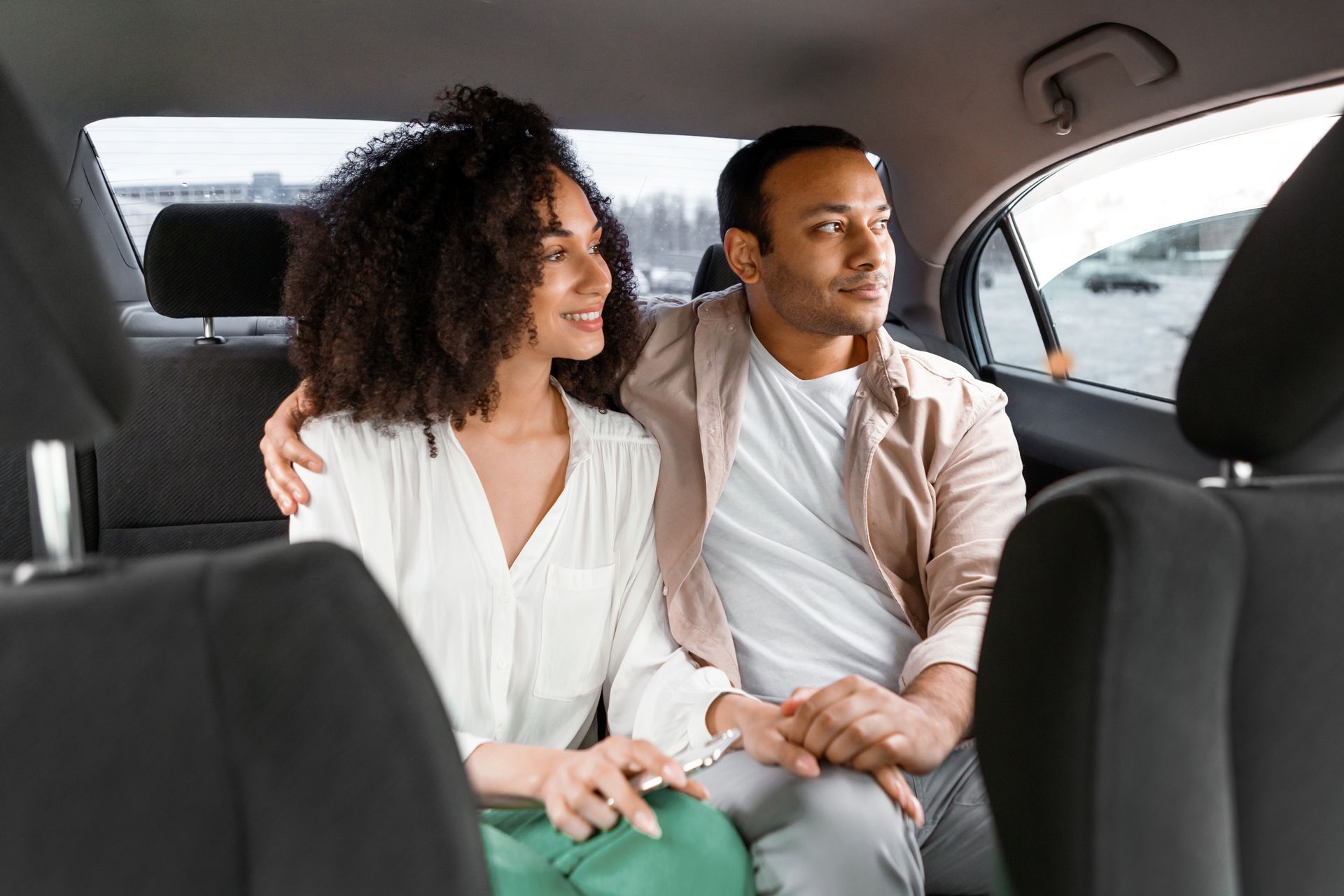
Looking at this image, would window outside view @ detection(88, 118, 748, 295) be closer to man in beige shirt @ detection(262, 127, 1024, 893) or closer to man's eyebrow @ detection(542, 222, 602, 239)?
man in beige shirt @ detection(262, 127, 1024, 893)

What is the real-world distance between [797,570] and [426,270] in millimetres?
700

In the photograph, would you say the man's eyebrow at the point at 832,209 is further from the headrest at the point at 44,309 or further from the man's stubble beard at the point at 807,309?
the headrest at the point at 44,309

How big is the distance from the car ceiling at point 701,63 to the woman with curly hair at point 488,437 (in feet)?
1.31

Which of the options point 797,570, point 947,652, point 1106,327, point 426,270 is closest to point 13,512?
point 426,270

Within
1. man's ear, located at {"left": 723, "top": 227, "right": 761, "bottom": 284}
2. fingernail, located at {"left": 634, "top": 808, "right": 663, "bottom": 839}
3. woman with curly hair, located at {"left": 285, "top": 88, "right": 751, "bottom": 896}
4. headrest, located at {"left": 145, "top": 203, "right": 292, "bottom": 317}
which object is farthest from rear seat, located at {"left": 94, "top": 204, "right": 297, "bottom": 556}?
fingernail, located at {"left": 634, "top": 808, "right": 663, "bottom": 839}

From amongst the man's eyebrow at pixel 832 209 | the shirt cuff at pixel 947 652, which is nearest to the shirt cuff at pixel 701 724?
the shirt cuff at pixel 947 652

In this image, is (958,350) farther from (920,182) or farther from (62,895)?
(62,895)

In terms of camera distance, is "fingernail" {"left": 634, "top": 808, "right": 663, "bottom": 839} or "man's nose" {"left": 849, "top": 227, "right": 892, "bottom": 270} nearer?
"fingernail" {"left": 634, "top": 808, "right": 663, "bottom": 839}

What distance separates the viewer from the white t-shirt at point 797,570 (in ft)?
5.12

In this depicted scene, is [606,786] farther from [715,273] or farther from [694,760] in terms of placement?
[715,273]

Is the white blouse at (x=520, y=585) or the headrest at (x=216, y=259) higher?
the headrest at (x=216, y=259)

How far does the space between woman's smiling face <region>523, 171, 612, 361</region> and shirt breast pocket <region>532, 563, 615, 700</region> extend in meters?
0.31

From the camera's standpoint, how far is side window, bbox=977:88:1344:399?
72.0 inches

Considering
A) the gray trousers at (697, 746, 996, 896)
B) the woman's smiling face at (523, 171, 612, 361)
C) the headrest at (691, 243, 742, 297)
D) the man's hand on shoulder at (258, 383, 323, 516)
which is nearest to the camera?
the gray trousers at (697, 746, 996, 896)
